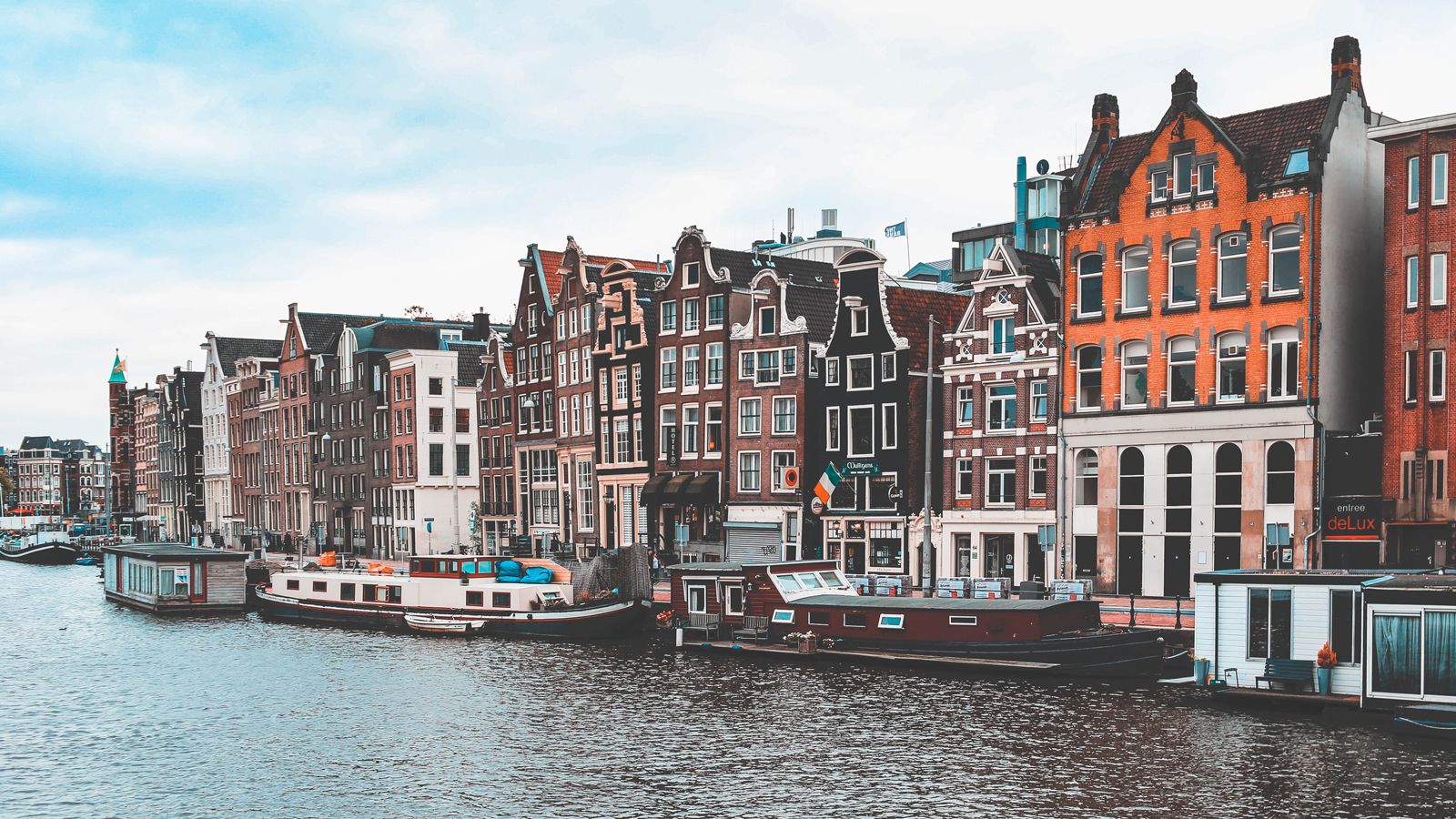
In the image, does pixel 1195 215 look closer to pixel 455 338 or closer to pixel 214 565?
pixel 214 565

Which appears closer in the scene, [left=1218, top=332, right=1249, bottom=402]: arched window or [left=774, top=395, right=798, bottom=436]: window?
[left=1218, top=332, right=1249, bottom=402]: arched window

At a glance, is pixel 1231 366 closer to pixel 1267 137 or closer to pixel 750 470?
pixel 1267 137

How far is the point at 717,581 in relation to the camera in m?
61.3

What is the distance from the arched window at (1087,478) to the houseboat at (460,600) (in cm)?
2114

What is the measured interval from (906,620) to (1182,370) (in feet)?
→ 65.5

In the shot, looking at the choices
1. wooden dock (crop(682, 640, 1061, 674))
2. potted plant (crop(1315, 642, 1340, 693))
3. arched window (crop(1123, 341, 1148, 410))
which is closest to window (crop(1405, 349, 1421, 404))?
arched window (crop(1123, 341, 1148, 410))

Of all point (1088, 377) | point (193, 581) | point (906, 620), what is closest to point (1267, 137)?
point (1088, 377)

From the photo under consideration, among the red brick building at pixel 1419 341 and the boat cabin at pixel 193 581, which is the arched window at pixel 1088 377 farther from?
the boat cabin at pixel 193 581

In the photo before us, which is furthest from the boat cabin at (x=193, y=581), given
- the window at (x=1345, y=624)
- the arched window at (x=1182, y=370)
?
the window at (x=1345, y=624)

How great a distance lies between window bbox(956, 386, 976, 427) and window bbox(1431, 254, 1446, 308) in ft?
70.1

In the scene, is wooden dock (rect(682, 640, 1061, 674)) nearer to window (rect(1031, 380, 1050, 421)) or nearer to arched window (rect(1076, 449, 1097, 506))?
arched window (rect(1076, 449, 1097, 506))

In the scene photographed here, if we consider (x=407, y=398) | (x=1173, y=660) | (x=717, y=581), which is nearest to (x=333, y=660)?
(x=717, y=581)

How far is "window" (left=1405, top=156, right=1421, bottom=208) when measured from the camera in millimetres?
57531

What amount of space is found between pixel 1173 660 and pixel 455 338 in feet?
282
